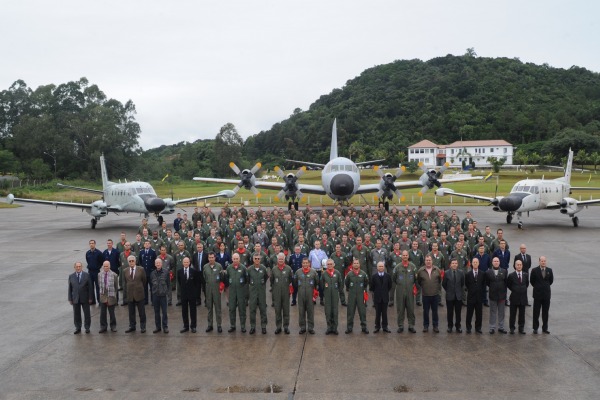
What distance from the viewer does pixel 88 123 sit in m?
76.2

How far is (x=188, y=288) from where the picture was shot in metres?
8.74

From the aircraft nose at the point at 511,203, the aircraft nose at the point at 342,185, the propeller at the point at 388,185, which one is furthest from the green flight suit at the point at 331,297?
the propeller at the point at 388,185

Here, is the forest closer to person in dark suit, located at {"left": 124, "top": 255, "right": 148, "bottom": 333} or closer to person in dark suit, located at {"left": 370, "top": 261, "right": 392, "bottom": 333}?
person in dark suit, located at {"left": 124, "top": 255, "right": 148, "bottom": 333}

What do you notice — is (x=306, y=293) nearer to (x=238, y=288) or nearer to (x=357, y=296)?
(x=357, y=296)

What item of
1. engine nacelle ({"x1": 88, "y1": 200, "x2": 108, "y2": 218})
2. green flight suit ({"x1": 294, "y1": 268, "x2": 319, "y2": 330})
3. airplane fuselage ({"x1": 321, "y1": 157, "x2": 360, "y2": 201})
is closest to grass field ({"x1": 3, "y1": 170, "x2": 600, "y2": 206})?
airplane fuselage ({"x1": 321, "y1": 157, "x2": 360, "y2": 201})

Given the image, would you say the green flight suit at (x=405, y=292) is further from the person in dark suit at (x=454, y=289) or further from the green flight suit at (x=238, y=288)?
the green flight suit at (x=238, y=288)

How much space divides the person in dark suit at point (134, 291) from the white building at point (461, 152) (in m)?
92.1

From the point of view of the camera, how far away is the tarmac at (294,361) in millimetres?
6434

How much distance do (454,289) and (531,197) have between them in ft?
57.1

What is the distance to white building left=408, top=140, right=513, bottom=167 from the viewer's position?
318ft

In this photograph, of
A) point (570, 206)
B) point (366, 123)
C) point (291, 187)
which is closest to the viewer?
point (570, 206)

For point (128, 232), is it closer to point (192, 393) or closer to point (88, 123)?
point (192, 393)

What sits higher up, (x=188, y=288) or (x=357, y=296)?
(x=188, y=288)

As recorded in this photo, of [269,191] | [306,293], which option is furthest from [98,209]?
[269,191]
